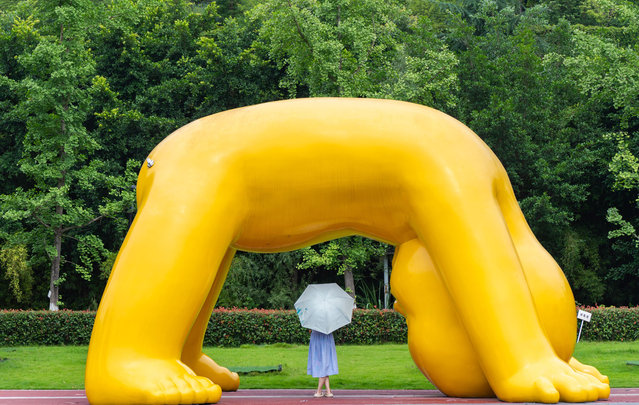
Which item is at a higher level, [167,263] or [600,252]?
[600,252]

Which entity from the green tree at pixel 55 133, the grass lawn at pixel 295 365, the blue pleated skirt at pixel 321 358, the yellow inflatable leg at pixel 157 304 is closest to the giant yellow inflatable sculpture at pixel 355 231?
the yellow inflatable leg at pixel 157 304

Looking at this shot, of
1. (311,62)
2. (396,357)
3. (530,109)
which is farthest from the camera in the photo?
(530,109)

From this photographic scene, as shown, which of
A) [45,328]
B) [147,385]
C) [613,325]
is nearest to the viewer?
→ [147,385]

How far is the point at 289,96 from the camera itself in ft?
90.6

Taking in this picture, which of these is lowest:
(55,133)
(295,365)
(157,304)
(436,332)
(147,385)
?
(295,365)

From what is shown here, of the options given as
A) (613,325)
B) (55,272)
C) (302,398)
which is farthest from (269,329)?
(302,398)

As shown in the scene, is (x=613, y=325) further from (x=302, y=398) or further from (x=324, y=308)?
(x=302, y=398)

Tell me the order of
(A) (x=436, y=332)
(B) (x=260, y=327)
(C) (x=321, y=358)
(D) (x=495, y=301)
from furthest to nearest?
(B) (x=260, y=327) < (C) (x=321, y=358) < (A) (x=436, y=332) < (D) (x=495, y=301)

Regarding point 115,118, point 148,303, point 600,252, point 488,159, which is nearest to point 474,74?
point 600,252

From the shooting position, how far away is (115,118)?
27.9 metres

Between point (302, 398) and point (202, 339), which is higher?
point (202, 339)

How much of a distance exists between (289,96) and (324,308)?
63.4ft

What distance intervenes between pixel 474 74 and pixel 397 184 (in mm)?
20293

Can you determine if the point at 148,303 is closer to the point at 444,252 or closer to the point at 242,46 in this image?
the point at 444,252
